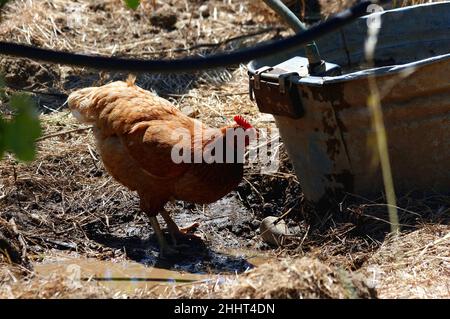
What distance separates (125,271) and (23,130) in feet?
9.67

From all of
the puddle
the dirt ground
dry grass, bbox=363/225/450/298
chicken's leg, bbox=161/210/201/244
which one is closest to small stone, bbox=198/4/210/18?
the dirt ground

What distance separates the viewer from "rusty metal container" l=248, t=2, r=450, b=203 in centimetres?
429

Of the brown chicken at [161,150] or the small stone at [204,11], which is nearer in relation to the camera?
the brown chicken at [161,150]

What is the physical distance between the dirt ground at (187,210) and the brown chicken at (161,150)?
370mm

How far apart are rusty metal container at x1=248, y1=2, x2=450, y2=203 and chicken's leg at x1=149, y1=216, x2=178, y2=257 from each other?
0.92 m

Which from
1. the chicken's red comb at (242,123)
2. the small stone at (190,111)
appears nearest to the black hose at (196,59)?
the chicken's red comb at (242,123)

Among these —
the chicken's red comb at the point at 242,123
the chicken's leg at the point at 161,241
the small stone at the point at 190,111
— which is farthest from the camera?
the small stone at the point at 190,111

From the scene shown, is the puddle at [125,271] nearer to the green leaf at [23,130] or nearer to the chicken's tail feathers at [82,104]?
the chicken's tail feathers at [82,104]

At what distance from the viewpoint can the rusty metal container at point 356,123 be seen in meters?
4.29

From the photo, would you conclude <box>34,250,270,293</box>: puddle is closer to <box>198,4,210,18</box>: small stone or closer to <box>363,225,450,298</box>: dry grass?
<box>363,225,450,298</box>: dry grass

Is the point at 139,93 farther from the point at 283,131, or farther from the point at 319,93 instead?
the point at 319,93

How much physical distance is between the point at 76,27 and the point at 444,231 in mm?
4938

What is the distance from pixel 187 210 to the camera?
5.57m
